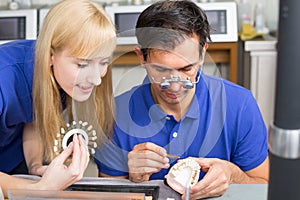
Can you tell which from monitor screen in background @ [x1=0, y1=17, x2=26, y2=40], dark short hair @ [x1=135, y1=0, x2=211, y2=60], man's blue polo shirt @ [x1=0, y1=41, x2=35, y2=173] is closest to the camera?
dark short hair @ [x1=135, y1=0, x2=211, y2=60]

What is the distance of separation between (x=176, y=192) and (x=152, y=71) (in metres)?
0.28

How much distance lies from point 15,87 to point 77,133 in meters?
0.29

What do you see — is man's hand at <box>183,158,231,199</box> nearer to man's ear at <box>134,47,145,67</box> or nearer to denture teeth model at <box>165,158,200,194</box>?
denture teeth model at <box>165,158,200,194</box>

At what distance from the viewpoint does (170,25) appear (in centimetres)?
104

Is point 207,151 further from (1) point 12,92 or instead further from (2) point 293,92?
(2) point 293,92

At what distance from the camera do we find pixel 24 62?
4.07 feet

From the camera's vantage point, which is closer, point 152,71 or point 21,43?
point 152,71

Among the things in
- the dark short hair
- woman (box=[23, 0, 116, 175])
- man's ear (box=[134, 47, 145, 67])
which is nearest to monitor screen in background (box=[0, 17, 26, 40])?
woman (box=[23, 0, 116, 175])

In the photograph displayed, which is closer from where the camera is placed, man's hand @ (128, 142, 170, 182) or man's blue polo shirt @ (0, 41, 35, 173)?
man's hand @ (128, 142, 170, 182)

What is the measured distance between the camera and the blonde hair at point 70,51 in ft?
3.36

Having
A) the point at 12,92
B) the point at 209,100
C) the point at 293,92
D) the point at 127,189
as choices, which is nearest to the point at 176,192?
the point at 127,189

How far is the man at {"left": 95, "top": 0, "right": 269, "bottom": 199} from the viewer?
3.23ft

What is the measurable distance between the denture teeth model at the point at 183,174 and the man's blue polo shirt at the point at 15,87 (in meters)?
0.45

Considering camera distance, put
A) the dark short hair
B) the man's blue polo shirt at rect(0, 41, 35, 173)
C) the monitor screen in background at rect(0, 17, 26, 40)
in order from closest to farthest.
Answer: the dark short hair → the man's blue polo shirt at rect(0, 41, 35, 173) → the monitor screen in background at rect(0, 17, 26, 40)
